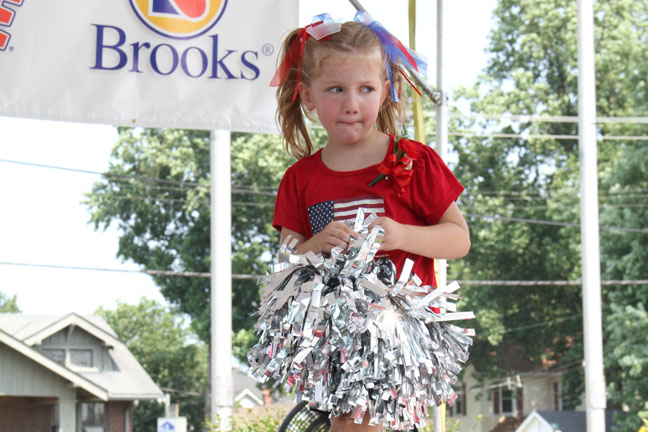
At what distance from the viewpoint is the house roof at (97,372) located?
A: 61.3 feet

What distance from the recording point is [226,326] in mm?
7199

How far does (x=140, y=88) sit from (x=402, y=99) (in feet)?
5.62

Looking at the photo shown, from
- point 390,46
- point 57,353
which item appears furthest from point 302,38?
point 57,353

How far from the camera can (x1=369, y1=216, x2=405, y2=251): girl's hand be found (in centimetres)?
183

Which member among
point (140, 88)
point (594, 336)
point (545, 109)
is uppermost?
point (545, 109)

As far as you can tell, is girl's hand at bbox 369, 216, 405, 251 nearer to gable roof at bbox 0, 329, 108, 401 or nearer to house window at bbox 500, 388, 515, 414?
gable roof at bbox 0, 329, 108, 401

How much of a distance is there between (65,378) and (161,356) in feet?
63.4

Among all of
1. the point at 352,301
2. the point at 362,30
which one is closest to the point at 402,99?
the point at 362,30

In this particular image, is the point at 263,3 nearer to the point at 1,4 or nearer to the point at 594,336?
the point at 1,4

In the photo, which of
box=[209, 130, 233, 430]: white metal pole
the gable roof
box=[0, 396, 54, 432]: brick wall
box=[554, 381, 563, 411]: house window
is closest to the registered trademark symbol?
box=[209, 130, 233, 430]: white metal pole

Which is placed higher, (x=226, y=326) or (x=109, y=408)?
(x=226, y=326)

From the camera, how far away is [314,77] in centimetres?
205

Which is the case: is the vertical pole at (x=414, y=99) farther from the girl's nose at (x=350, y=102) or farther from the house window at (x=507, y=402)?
the house window at (x=507, y=402)

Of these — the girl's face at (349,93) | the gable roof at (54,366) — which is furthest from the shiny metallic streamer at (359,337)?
the gable roof at (54,366)
